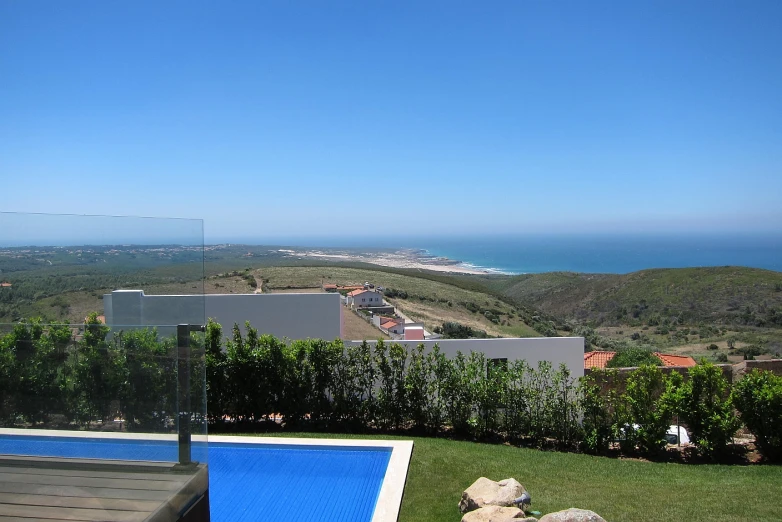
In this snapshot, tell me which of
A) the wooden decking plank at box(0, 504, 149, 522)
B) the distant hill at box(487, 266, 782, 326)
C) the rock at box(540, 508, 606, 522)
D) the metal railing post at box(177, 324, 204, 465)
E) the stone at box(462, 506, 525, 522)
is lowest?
the distant hill at box(487, 266, 782, 326)

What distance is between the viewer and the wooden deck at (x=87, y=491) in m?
3.50

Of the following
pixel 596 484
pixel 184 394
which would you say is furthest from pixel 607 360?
pixel 184 394

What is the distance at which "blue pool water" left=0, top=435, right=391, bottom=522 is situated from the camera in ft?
22.7

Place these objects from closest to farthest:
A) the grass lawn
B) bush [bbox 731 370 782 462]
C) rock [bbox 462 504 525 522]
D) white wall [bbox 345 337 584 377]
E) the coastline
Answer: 1. rock [bbox 462 504 525 522]
2. the grass lawn
3. bush [bbox 731 370 782 462]
4. white wall [bbox 345 337 584 377]
5. the coastline

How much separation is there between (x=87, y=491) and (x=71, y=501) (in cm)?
10

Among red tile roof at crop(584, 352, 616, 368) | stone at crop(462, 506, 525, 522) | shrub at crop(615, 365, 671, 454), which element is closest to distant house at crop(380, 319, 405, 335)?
red tile roof at crop(584, 352, 616, 368)

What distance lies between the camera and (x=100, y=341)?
14.1ft

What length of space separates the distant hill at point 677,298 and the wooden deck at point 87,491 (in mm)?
42112

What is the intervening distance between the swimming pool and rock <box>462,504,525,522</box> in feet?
3.82

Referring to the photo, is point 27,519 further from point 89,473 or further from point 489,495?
point 489,495

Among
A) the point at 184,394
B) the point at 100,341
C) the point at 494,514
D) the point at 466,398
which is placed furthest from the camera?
the point at 466,398

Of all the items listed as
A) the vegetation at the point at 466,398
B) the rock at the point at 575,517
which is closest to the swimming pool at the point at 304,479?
the vegetation at the point at 466,398

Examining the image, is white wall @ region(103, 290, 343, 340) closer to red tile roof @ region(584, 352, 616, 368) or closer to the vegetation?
the vegetation

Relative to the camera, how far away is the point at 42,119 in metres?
18.6
